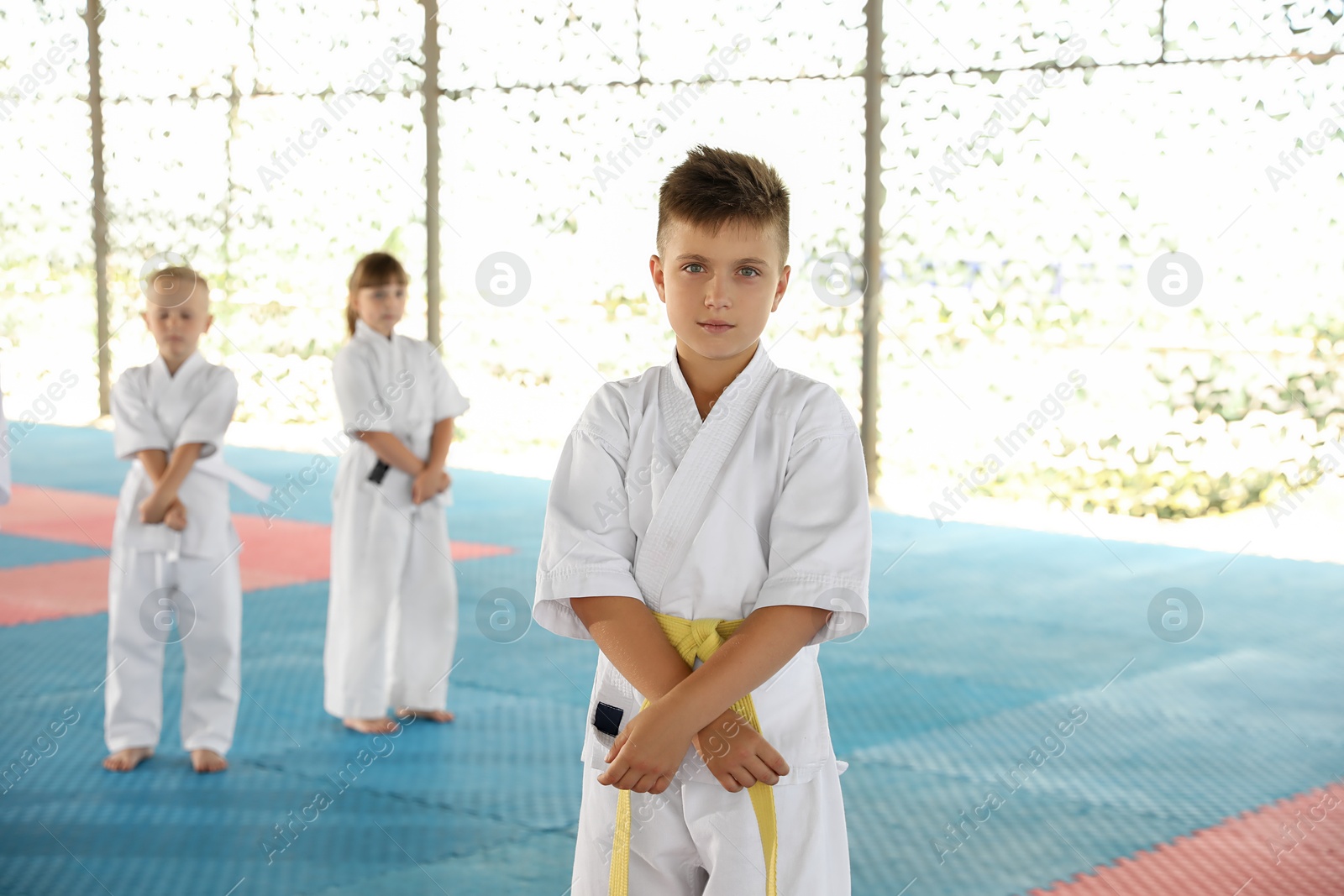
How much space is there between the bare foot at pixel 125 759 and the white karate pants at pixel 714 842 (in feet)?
7.60

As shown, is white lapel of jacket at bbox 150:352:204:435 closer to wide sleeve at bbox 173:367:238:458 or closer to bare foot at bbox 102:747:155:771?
wide sleeve at bbox 173:367:238:458

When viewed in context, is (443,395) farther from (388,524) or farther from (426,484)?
(388,524)

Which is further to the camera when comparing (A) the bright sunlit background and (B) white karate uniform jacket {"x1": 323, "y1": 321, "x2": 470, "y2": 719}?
(A) the bright sunlit background

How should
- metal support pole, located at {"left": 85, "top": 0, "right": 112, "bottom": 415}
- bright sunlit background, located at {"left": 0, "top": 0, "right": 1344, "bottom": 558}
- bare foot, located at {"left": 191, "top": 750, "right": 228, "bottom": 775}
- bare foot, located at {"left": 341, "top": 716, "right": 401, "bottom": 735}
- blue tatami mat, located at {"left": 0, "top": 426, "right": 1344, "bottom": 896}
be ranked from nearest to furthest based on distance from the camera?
blue tatami mat, located at {"left": 0, "top": 426, "right": 1344, "bottom": 896}, bare foot, located at {"left": 191, "top": 750, "right": 228, "bottom": 775}, bare foot, located at {"left": 341, "top": 716, "right": 401, "bottom": 735}, bright sunlit background, located at {"left": 0, "top": 0, "right": 1344, "bottom": 558}, metal support pole, located at {"left": 85, "top": 0, "right": 112, "bottom": 415}

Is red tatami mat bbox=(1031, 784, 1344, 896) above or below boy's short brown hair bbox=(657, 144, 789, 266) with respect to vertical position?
below

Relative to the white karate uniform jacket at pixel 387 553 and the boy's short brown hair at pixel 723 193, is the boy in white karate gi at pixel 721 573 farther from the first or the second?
the white karate uniform jacket at pixel 387 553

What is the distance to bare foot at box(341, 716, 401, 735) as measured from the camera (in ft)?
12.6

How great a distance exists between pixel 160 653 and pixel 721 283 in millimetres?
2591

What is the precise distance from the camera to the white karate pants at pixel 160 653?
3.49m

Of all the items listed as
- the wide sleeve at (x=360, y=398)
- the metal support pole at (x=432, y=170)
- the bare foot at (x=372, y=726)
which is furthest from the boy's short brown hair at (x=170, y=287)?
the metal support pole at (x=432, y=170)

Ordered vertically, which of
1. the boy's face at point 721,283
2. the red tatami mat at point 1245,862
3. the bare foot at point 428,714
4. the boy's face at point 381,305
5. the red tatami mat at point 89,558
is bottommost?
the red tatami mat at point 1245,862

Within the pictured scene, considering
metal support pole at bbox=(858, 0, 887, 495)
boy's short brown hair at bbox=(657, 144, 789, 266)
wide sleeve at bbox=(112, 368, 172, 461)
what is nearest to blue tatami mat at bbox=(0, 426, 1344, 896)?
wide sleeve at bbox=(112, 368, 172, 461)

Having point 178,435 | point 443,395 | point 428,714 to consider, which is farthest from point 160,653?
point 443,395

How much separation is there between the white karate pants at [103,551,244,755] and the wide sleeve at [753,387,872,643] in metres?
2.40
